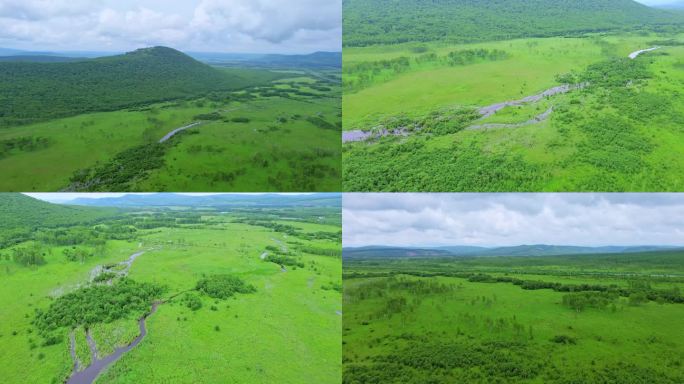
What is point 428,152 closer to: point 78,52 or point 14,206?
point 14,206

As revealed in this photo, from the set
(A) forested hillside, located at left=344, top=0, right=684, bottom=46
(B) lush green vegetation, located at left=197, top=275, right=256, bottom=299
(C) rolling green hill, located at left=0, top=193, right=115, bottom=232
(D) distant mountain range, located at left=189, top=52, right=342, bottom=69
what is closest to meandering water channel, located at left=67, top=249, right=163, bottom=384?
(B) lush green vegetation, located at left=197, top=275, right=256, bottom=299

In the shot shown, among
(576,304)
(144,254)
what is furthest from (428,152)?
(144,254)

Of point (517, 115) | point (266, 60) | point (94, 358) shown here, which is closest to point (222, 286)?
point (94, 358)

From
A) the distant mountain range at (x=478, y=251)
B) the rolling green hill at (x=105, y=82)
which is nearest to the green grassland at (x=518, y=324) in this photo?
the distant mountain range at (x=478, y=251)

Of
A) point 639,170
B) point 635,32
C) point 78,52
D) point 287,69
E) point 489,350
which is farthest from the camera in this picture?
point 287,69

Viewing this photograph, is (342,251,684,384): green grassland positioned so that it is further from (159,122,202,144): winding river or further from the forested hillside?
the forested hillside

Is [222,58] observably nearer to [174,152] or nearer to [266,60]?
[266,60]
